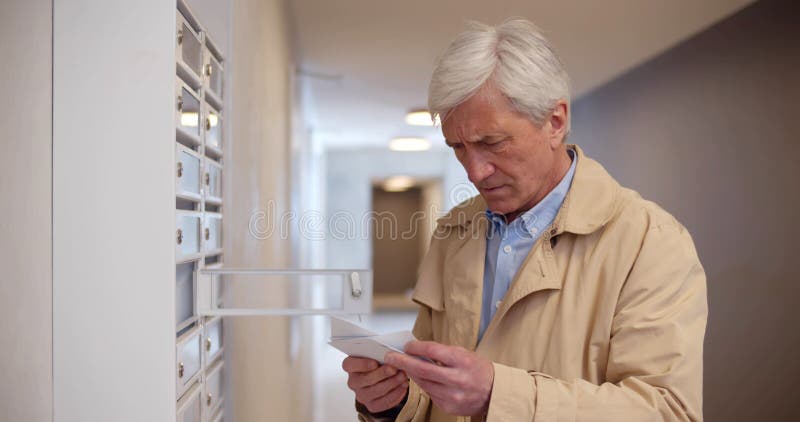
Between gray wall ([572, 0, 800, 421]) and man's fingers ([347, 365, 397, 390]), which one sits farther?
gray wall ([572, 0, 800, 421])

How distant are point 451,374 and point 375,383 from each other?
0.28 m

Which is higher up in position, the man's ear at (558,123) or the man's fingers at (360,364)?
the man's ear at (558,123)

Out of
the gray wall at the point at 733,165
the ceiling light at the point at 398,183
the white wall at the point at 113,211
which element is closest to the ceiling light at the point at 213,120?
the white wall at the point at 113,211

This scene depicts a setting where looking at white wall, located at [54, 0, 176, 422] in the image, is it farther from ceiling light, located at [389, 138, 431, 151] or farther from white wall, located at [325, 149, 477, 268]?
ceiling light, located at [389, 138, 431, 151]

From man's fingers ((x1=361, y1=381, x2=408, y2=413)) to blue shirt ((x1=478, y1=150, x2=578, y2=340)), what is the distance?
164 millimetres

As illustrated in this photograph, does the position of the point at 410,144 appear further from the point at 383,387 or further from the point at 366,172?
the point at 383,387

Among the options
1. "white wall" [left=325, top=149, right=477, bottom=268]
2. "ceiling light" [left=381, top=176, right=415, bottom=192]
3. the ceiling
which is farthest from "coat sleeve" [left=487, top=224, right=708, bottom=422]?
the ceiling

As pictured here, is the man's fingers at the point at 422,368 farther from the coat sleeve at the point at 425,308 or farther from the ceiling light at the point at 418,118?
the ceiling light at the point at 418,118

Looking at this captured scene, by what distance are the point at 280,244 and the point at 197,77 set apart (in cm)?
85

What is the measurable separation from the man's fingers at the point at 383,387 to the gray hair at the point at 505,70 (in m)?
0.44

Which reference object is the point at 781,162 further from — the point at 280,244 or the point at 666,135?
the point at 280,244

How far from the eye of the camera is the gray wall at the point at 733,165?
257 cm

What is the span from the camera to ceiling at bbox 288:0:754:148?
7.67ft

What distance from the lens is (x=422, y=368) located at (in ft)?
2.70
